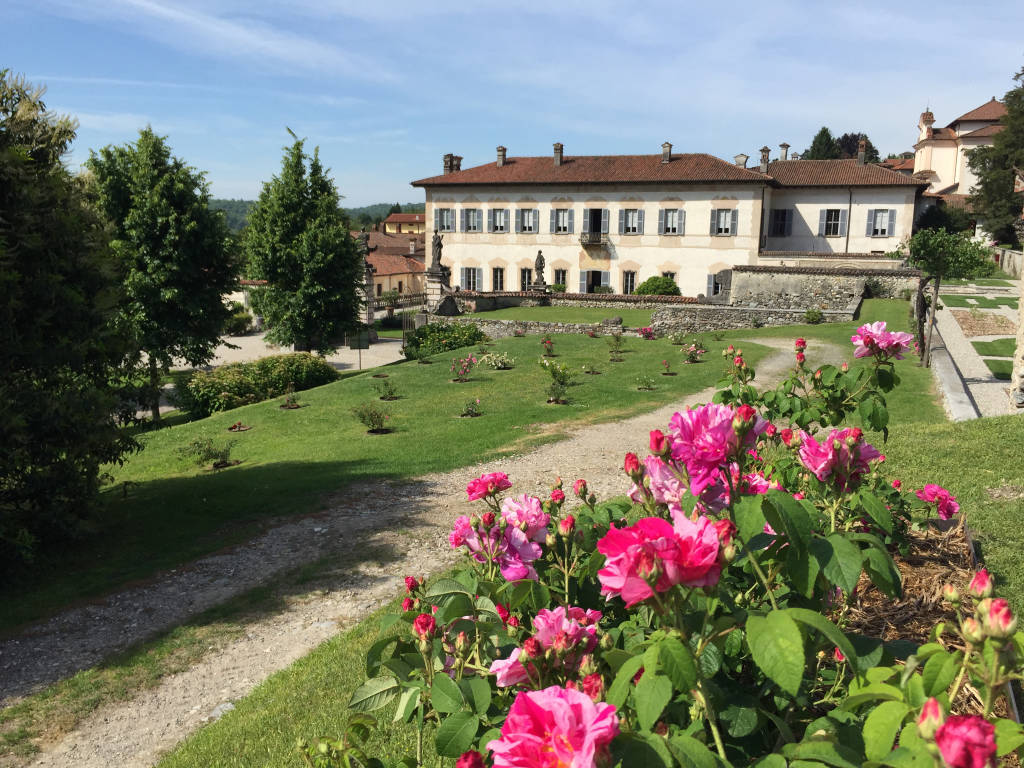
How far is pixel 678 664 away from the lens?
1469 millimetres

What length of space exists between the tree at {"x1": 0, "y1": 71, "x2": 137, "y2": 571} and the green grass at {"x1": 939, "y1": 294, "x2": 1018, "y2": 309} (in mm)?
28403

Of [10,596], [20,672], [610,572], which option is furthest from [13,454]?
[610,572]

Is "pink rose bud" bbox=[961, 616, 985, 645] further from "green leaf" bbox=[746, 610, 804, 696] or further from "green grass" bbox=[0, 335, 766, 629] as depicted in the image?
"green grass" bbox=[0, 335, 766, 629]

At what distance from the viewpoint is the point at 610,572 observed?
1.52 meters

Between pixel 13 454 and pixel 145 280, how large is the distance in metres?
14.7

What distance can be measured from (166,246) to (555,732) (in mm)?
22138

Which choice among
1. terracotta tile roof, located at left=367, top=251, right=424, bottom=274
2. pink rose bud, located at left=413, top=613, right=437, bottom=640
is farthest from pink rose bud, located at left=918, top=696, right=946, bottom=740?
terracotta tile roof, located at left=367, top=251, right=424, bottom=274

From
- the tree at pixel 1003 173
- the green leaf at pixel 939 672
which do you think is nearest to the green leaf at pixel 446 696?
the green leaf at pixel 939 672

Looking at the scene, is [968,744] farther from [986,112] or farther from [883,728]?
[986,112]

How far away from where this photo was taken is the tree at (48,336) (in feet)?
23.4

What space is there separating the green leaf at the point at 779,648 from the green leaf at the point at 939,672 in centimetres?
24

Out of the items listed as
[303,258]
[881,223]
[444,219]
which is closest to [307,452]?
[303,258]

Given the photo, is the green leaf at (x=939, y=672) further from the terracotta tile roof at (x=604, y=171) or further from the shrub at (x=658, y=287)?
the terracotta tile roof at (x=604, y=171)

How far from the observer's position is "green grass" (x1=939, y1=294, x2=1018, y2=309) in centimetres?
2702
